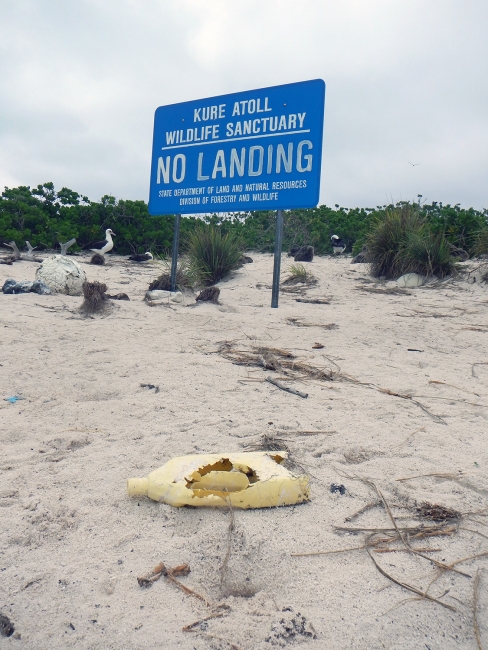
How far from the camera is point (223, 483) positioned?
6.68ft

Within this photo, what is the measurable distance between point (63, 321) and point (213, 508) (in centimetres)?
349

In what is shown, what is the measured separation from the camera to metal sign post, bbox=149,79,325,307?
6.57m

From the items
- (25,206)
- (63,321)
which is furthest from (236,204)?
(25,206)

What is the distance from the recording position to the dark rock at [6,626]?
1393 millimetres

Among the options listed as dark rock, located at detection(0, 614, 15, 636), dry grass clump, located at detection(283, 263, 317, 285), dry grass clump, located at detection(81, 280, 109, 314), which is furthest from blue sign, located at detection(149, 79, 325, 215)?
dark rock, located at detection(0, 614, 15, 636)

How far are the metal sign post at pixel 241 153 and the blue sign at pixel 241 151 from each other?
0.01 meters

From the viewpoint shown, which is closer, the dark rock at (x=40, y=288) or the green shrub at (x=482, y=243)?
the dark rock at (x=40, y=288)

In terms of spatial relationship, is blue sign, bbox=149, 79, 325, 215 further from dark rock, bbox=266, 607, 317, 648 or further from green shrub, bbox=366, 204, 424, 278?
dark rock, bbox=266, 607, 317, 648

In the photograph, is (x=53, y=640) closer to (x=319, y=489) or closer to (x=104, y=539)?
(x=104, y=539)

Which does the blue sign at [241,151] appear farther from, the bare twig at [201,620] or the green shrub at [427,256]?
the bare twig at [201,620]

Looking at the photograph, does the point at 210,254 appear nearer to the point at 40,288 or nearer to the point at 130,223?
the point at 40,288

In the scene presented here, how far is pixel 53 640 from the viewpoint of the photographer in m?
1.37

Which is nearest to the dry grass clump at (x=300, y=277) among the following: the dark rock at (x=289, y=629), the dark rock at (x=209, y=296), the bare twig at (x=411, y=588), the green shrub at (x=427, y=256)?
the green shrub at (x=427, y=256)

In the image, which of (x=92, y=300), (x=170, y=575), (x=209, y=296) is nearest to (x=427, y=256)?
(x=209, y=296)
